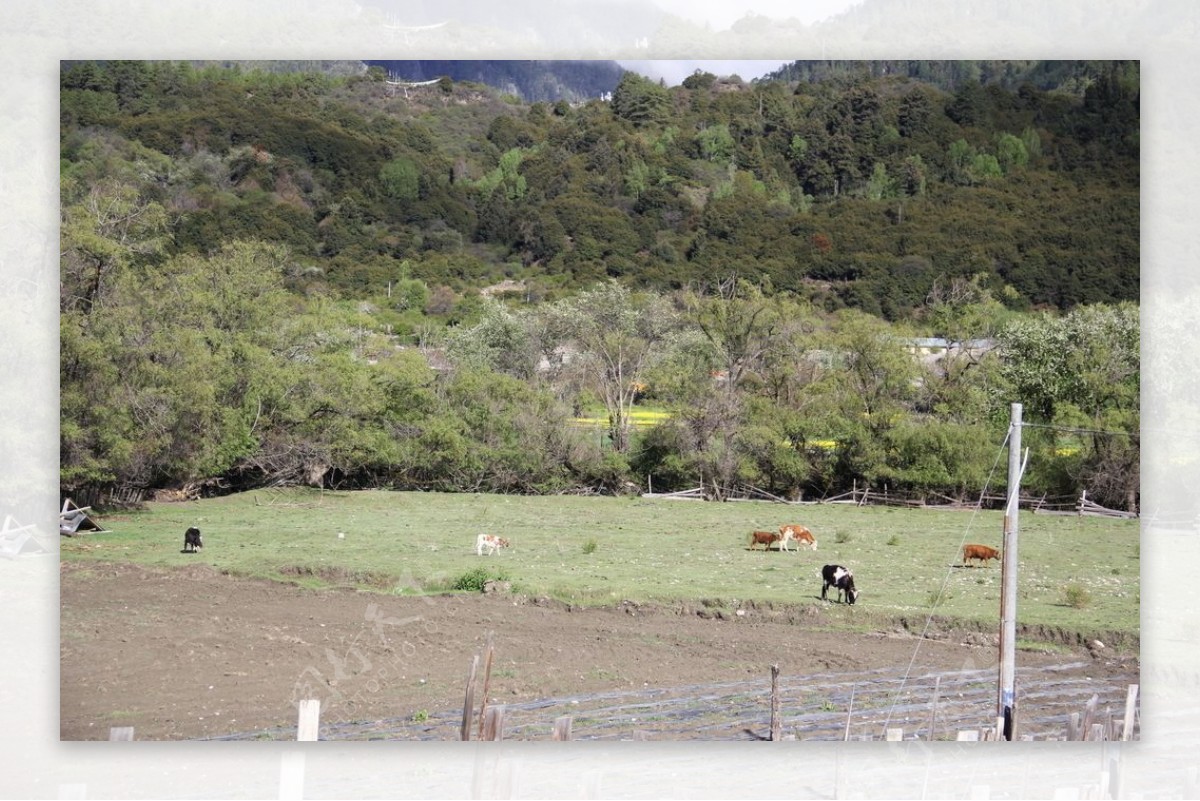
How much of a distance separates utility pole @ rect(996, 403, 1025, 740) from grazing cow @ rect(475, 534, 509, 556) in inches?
145

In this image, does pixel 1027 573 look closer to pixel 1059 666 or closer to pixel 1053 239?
pixel 1059 666

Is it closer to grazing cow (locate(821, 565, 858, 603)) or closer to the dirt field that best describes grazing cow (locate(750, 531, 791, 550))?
grazing cow (locate(821, 565, 858, 603))

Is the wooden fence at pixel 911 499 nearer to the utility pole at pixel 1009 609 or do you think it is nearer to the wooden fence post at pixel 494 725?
the utility pole at pixel 1009 609

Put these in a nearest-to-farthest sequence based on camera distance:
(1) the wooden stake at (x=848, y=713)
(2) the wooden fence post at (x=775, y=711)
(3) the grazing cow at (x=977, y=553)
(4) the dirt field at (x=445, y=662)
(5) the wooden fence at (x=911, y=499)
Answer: (2) the wooden fence post at (x=775, y=711) → (1) the wooden stake at (x=848, y=713) → (4) the dirt field at (x=445, y=662) → (5) the wooden fence at (x=911, y=499) → (3) the grazing cow at (x=977, y=553)

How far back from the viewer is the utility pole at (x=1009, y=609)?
7676mm

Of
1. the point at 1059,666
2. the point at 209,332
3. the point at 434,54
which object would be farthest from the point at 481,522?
the point at 1059,666

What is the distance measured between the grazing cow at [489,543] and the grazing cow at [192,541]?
78.3 inches

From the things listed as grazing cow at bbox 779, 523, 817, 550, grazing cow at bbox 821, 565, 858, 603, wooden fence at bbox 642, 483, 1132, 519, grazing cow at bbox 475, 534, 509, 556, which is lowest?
grazing cow at bbox 821, 565, 858, 603

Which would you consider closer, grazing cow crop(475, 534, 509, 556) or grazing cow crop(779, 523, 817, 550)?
grazing cow crop(475, 534, 509, 556)

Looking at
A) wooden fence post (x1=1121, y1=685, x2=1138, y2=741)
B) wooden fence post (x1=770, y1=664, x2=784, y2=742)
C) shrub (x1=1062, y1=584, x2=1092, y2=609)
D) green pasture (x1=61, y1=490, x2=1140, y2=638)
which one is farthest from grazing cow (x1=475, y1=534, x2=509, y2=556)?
wooden fence post (x1=1121, y1=685, x2=1138, y2=741)

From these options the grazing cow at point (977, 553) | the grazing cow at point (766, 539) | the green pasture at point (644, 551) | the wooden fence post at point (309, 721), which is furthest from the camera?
the grazing cow at point (766, 539)

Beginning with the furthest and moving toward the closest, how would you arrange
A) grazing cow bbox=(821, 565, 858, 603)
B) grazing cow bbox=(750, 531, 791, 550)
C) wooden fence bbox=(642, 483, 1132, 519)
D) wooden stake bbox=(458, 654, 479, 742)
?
grazing cow bbox=(750, 531, 791, 550)
grazing cow bbox=(821, 565, 858, 603)
wooden fence bbox=(642, 483, 1132, 519)
wooden stake bbox=(458, 654, 479, 742)

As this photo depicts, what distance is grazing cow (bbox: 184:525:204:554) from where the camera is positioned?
959cm

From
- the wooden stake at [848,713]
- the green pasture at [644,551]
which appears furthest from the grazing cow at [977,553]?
the wooden stake at [848,713]
